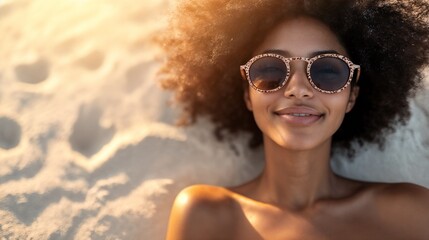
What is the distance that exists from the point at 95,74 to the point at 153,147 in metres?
0.61

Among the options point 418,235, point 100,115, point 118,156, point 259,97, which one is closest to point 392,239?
point 418,235

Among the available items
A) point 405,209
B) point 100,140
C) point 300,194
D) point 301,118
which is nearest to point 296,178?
point 300,194

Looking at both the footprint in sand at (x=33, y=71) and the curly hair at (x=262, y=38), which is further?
the footprint in sand at (x=33, y=71)

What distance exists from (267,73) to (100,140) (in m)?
1.17

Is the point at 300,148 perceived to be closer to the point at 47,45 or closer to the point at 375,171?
the point at 375,171

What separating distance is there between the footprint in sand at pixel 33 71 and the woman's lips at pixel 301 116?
162cm

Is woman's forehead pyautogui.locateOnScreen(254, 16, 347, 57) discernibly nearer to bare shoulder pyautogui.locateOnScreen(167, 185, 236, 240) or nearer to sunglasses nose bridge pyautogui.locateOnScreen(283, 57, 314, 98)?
sunglasses nose bridge pyautogui.locateOnScreen(283, 57, 314, 98)

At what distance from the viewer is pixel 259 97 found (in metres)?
2.96

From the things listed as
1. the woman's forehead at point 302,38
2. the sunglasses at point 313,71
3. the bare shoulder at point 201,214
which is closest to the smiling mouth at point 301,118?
the sunglasses at point 313,71

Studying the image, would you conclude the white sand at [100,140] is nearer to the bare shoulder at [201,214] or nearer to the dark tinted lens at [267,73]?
the bare shoulder at [201,214]

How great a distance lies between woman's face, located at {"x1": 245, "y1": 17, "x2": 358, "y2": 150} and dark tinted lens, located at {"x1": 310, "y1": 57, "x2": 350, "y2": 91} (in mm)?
40

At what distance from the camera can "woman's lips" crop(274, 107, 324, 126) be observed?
113 inches

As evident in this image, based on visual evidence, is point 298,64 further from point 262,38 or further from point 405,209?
point 405,209

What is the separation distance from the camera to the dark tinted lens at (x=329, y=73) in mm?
2840
